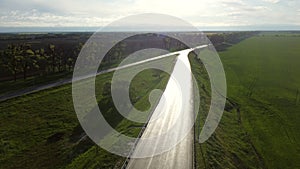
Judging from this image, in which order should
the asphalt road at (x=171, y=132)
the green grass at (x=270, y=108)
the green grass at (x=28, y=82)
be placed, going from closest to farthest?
1. the asphalt road at (x=171, y=132)
2. the green grass at (x=270, y=108)
3. the green grass at (x=28, y=82)

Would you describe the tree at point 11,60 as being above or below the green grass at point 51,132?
above

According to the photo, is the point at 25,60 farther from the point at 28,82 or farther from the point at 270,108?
the point at 270,108

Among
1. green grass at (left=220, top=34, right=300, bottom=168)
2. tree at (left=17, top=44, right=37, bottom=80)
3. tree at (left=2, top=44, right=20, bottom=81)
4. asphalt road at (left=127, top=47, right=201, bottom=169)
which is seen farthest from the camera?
tree at (left=17, top=44, right=37, bottom=80)

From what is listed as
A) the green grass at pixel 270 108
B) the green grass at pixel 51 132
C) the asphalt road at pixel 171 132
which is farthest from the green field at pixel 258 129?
the green grass at pixel 51 132

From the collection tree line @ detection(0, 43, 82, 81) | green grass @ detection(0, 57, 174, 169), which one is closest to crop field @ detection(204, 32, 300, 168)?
green grass @ detection(0, 57, 174, 169)

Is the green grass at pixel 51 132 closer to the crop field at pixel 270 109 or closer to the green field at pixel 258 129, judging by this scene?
the green field at pixel 258 129

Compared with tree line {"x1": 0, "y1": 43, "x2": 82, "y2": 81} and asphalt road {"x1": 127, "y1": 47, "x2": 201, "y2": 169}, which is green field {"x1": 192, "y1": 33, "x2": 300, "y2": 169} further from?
tree line {"x1": 0, "y1": 43, "x2": 82, "y2": 81}

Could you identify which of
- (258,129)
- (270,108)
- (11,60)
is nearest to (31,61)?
(11,60)
